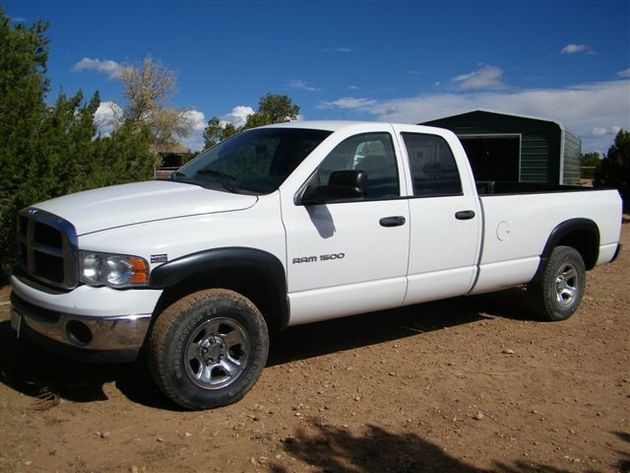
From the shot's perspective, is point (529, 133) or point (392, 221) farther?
point (529, 133)

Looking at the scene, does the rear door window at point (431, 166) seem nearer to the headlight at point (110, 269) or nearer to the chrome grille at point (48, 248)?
the headlight at point (110, 269)

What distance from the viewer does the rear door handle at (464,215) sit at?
17.3 feet

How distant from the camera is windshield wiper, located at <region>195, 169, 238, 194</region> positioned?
4488 millimetres

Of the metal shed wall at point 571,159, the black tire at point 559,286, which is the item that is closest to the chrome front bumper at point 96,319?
the black tire at point 559,286

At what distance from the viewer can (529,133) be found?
19.9 meters

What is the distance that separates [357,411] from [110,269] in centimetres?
188

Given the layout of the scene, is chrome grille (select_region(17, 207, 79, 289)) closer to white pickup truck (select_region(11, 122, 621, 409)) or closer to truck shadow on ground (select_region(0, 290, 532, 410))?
white pickup truck (select_region(11, 122, 621, 409))

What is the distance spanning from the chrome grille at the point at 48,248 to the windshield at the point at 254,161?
116 cm

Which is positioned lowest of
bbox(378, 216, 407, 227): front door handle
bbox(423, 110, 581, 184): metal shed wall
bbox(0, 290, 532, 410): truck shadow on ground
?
bbox(0, 290, 532, 410): truck shadow on ground

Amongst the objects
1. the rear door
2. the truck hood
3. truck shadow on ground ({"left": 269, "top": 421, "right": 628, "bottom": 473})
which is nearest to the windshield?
the truck hood

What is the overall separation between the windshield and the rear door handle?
4.51 ft

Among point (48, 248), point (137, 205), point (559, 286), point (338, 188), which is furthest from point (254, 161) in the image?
point (559, 286)

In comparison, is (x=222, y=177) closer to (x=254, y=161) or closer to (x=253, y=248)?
(x=254, y=161)

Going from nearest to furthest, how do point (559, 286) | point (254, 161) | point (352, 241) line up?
point (352, 241) → point (254, 161) → point (559, 286)
